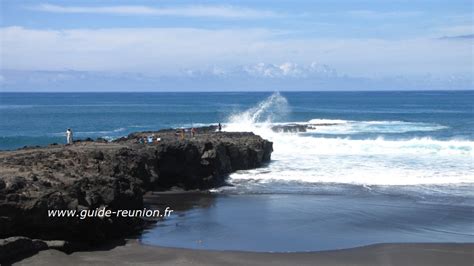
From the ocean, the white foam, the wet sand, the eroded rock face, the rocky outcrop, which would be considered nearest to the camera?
the rocky outcrop

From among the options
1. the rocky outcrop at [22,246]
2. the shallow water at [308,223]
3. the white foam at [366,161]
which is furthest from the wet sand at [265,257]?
the white foam at [366,161]

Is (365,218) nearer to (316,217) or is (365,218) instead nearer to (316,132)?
(316,217)

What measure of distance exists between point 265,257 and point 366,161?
72.4ft

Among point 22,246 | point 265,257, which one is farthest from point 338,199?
point 22,246

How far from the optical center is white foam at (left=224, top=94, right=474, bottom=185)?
32.0 metres

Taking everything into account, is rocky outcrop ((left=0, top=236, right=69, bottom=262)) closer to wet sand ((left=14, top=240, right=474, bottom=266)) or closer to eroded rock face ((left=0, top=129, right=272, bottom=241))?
wet sand ((left=14, top=240, right=474, bottom=266))

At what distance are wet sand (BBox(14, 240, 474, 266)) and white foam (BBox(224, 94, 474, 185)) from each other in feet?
41.2

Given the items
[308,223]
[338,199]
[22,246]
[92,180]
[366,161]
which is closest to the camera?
[22,246]

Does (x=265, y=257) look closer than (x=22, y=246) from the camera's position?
No

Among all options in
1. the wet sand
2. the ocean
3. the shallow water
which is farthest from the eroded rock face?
the shallow water

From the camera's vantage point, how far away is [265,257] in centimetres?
1753

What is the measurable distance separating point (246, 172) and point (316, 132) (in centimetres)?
2277

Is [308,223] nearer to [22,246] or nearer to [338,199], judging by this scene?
[338,199]

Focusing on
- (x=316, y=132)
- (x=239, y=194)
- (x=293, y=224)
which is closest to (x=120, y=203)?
(x=293, y=224)
